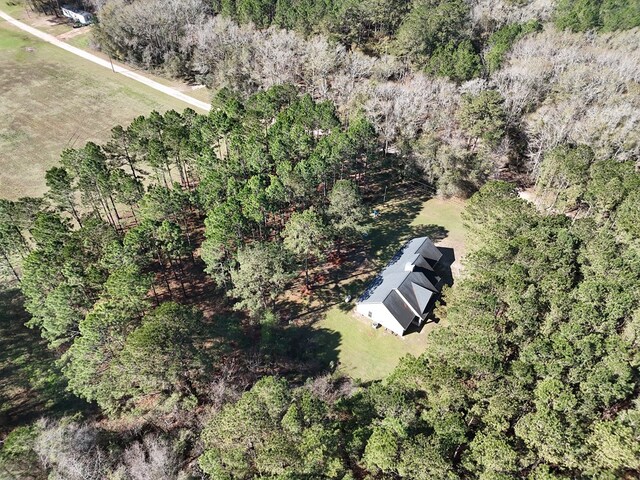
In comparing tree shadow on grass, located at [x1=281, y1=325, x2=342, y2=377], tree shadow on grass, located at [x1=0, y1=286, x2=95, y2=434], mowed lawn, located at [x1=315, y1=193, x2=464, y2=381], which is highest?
mowed lawn, located at [x1=315, y1=193, x2=464, y2=381]

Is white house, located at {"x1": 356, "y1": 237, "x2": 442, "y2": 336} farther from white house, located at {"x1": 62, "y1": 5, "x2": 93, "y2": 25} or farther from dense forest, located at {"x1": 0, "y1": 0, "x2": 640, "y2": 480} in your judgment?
white house, located at {"x1": 62, "y1": 5, "x2": 93, "y2": 25}

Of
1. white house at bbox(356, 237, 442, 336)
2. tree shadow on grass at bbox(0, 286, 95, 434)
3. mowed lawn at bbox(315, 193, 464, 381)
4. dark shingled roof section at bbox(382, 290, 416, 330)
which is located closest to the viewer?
tree shadow on grass at bbox(0, 286, 95, 434)

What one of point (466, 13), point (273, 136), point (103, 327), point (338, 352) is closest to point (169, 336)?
point (103, 327)

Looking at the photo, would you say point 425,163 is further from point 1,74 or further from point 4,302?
point 1,74

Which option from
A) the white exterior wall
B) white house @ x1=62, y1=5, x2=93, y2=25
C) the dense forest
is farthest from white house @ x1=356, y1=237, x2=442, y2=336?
white house @ x1=62, y1=5, x2=93, y2=25

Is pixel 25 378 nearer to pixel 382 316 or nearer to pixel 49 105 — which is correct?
pixel 382 316

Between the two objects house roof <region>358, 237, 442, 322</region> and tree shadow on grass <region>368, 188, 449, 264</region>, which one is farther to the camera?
tree shadow on grass <region>368, 188, 449, 264</region>
